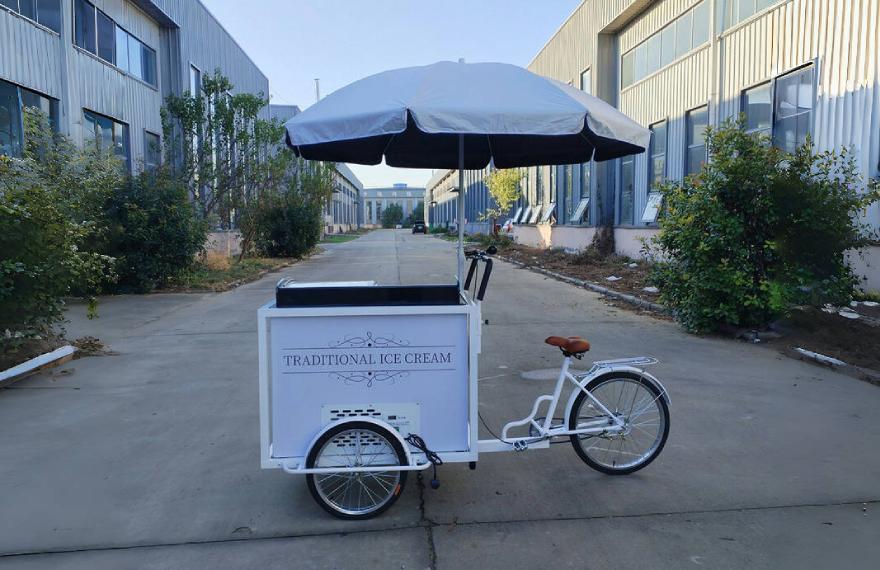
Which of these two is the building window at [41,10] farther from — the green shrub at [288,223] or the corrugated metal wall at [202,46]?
the green shrub at [288,223]

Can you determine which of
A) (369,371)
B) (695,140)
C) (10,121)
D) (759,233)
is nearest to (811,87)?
(695,140)

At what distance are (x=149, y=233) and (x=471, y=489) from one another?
12.3 metres

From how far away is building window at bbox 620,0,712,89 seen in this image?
16.5 m

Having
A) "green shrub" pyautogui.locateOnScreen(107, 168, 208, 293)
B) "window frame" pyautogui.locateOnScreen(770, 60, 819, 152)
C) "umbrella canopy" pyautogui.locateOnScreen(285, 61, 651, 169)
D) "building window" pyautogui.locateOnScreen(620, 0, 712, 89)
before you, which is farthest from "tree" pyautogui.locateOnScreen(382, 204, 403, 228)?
"umbrella canopy" pyautogui.locateOnScreen(285, 61, 651, 169)

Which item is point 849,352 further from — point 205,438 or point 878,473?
point 205,438

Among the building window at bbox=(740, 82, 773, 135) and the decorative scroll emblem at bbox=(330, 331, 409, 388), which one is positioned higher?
the building window at bbox=(740, 82, 773, 135)

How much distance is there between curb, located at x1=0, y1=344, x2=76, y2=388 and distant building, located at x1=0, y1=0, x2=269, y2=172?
696 cm

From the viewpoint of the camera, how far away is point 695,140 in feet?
56.2

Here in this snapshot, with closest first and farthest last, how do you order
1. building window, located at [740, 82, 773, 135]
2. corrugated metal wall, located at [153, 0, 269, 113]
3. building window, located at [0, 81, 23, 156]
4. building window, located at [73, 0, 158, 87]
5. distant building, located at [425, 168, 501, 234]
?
building window, located at [0, 81, 23, 156]
building window, located at [740, 82, 773, 135]
building window, located at [73, 0, 158, 87]
corrugated metal wall, located at [153, 0, 269, 113]
distant building, located at [425, 168, 501, 234]

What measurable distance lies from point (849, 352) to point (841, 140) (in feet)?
16.7

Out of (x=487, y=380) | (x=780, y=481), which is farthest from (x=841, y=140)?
(x=780, y=481)

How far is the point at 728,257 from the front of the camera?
8.80 m

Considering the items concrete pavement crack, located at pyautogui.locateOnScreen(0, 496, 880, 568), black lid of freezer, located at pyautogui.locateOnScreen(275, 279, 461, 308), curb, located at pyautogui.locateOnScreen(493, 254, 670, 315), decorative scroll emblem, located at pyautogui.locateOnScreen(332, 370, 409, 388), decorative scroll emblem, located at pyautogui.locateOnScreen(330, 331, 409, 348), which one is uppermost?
black lid of freezer, located at pyautogui.locateOnScreen(275, 279, 461, 308)

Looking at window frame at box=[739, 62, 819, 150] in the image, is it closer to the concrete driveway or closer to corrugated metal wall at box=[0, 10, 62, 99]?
the concrete driveway
